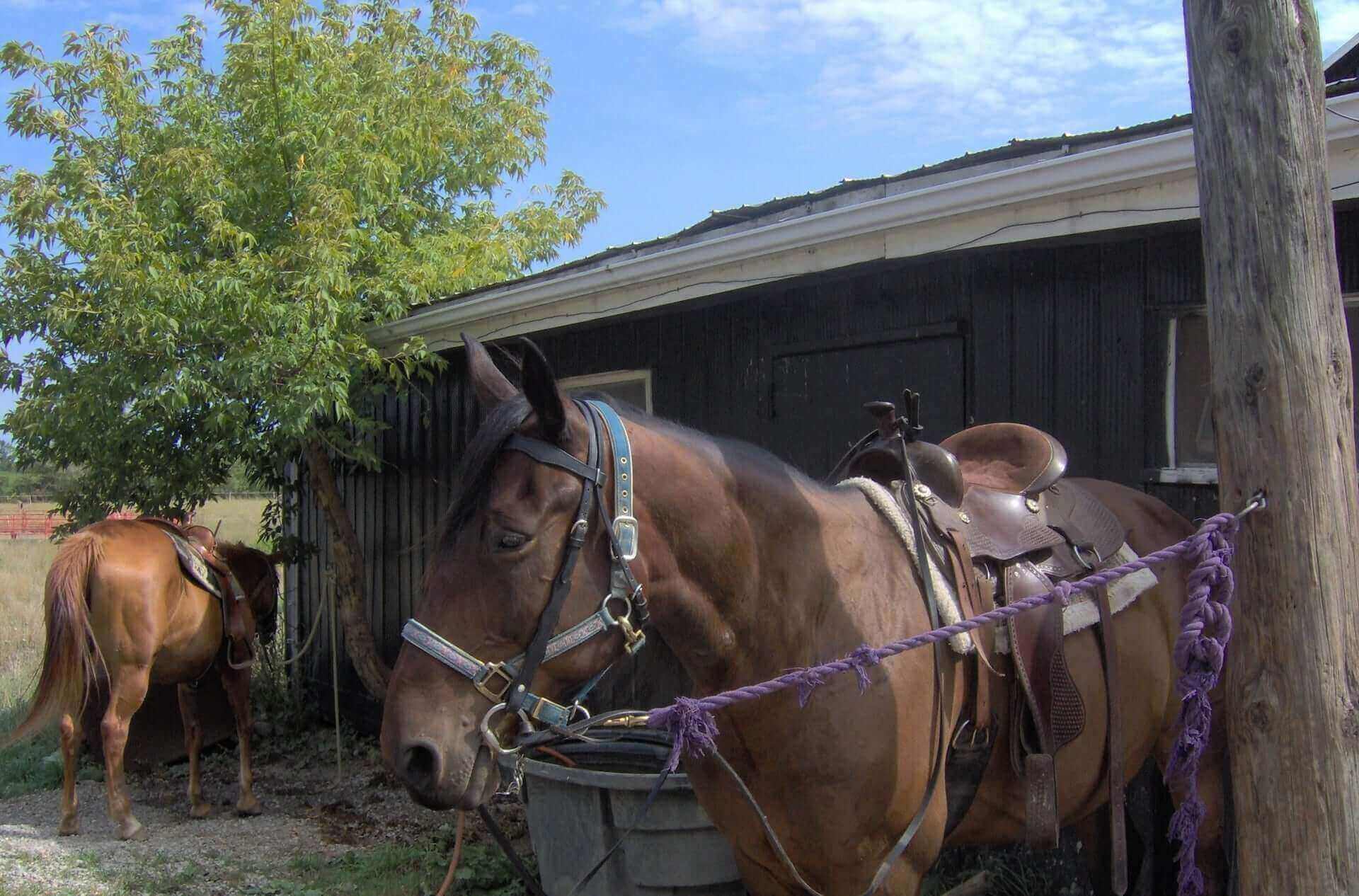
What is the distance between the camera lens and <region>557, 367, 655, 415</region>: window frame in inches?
226

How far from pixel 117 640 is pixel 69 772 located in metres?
0.92

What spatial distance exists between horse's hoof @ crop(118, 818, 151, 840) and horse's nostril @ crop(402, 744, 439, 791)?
5186 mm

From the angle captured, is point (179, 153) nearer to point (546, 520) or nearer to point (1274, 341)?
point (546, 520)

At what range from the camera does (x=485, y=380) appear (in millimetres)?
2121

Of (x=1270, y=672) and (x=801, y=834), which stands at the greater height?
(x=1270, y=672)

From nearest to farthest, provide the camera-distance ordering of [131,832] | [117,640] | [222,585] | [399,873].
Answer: [399,873] → [131,832] → [117,640] → [222,585]

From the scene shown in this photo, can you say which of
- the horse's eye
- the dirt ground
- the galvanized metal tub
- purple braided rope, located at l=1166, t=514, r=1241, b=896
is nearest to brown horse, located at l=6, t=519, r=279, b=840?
the dirt ground

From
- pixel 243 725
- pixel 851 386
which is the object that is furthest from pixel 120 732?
pixel 851 386

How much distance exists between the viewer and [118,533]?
244 inches

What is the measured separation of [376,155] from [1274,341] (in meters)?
6.15

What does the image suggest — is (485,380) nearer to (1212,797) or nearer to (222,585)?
(1212,797)

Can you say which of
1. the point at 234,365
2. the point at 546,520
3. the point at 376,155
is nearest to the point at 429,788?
the point at 546,520

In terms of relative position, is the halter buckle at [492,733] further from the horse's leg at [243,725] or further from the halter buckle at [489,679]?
the horse's leg at [243,725]

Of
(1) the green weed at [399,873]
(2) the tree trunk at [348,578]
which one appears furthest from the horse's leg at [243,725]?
(1) the green weed at [399,873]
